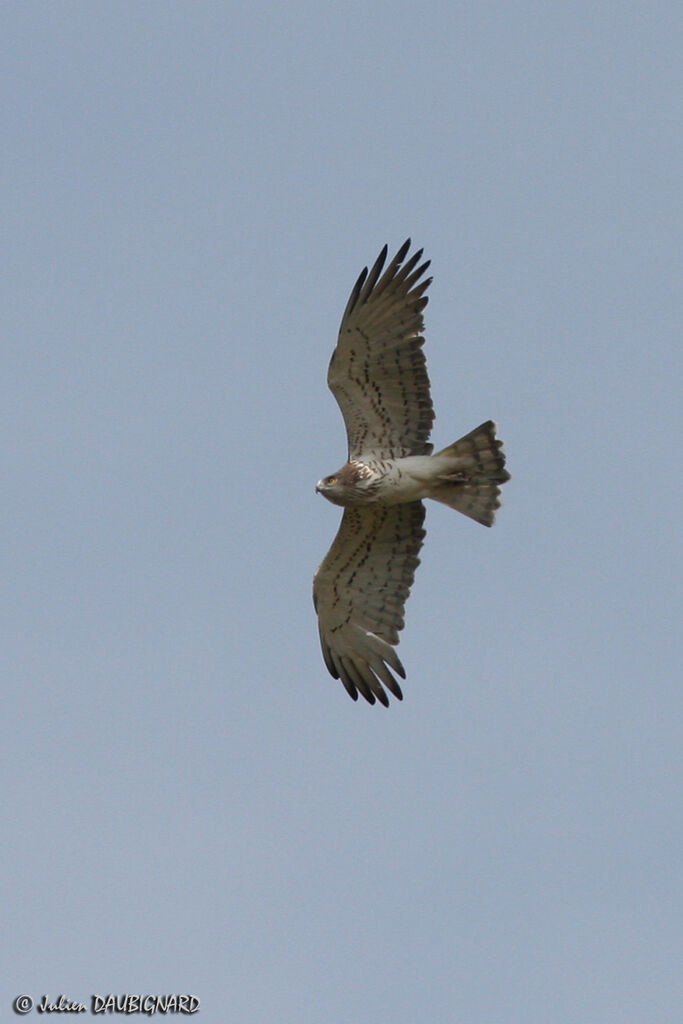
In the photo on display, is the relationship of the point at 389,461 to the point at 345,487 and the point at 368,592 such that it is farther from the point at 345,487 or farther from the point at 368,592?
the point at 368,592

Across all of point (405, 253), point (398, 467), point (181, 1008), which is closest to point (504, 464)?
point (398, 467)

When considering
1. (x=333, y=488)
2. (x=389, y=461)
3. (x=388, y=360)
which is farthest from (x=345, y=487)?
(x=388, y=360)

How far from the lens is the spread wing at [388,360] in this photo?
630 inches

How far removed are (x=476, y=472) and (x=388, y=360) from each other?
142 cm

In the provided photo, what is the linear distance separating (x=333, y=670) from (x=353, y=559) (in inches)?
50.0

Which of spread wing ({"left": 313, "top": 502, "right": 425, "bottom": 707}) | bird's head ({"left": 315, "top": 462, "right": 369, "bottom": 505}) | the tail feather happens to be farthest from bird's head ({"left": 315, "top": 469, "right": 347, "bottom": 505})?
the tail feather

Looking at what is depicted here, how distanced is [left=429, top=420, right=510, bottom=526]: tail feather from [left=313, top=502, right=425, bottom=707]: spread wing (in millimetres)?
591

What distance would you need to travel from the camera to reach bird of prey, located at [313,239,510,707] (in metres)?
16.0

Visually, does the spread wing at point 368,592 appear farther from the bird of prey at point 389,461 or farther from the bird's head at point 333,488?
the bird's head at point 333,488

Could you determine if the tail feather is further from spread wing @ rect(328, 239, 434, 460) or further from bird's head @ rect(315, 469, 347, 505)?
bird's head @ rect(315, 469, 347, 505)

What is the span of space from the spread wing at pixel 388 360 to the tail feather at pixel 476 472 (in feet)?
0.99

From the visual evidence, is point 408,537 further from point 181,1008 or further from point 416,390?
point 181,1008

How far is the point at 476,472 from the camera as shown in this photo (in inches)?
644

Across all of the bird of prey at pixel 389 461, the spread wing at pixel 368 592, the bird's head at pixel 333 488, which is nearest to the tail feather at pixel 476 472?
the bird of prey at pixel 389 461
